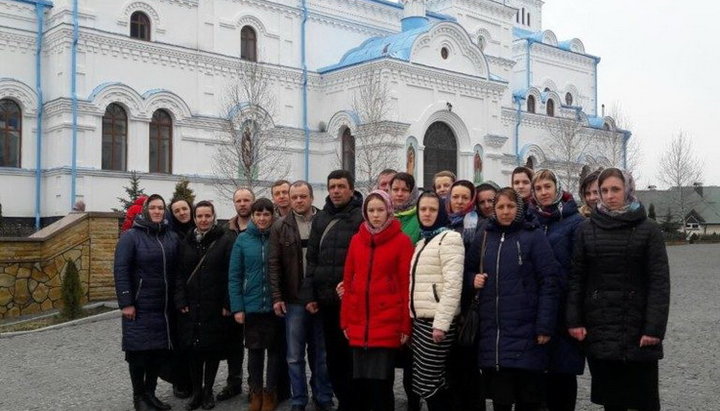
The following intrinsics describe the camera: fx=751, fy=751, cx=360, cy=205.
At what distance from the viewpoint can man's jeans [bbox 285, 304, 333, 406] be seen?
6.73 m

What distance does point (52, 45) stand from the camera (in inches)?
906

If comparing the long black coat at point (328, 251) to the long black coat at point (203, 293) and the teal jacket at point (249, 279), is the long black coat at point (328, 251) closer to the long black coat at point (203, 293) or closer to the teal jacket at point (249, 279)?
the teal jacket at point (249, 279)

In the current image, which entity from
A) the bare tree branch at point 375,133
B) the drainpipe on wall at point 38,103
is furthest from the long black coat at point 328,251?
the bare tree branch at point 375,133

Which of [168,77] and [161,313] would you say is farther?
[168,77]

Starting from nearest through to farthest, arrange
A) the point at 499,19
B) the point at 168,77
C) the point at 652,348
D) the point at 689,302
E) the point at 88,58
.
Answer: the point at 652,348, the point at 689,302, the point at 88,58, the point at 168,77, the point at 499,19

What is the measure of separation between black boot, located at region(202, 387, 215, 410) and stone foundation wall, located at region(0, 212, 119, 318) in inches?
325

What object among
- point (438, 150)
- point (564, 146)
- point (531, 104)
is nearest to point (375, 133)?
point (438, 150)

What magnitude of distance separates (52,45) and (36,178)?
161 inches

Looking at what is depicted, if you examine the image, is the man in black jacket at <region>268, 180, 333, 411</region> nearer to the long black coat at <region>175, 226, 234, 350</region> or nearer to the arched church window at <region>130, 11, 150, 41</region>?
the long black coat at <region>175, 226, 234, 350</region>

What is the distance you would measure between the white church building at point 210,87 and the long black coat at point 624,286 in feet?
65.3

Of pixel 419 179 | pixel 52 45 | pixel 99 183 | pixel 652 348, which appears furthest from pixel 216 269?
pixel 419 179

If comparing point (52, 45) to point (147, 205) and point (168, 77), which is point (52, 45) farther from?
point (147, 205)

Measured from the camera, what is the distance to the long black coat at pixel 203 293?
709 cm

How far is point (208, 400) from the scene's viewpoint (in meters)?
7.07
